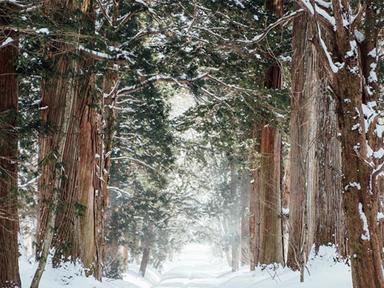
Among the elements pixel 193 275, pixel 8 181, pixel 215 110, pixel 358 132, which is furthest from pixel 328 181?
pixel 193 275

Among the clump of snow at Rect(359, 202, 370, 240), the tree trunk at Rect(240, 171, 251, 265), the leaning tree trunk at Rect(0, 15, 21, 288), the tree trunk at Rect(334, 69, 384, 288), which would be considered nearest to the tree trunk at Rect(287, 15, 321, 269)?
the tree trunk at Rect(334, 69, 384, 288)

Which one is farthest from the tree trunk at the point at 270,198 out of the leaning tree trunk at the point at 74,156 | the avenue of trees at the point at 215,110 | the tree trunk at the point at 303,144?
the leaning tree trunk at the point at 74,156

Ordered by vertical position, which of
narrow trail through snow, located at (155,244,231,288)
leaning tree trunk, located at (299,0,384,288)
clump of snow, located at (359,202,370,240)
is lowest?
clump of snow, located at (359,202,370,240)

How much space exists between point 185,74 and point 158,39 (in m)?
1.62

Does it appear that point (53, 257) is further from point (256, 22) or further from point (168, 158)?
point (168, 158)

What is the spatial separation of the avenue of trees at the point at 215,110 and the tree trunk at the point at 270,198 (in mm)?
33

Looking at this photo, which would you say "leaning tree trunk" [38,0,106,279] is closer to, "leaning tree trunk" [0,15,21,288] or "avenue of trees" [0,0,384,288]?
"avenue of trees" [0,0,384,288]

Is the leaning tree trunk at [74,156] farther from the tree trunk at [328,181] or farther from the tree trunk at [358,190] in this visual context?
the tree trunk at [358,190]

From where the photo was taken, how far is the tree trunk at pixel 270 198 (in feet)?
40.3

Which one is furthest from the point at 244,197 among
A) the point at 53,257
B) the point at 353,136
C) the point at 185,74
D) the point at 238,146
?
the point at 353,136

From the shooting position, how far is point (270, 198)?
42.0 feet

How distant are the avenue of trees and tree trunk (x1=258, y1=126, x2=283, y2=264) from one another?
33 millimetres

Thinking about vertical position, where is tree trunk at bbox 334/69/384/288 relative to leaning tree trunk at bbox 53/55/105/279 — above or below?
below

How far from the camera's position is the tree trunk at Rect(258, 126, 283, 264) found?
40.3ft
